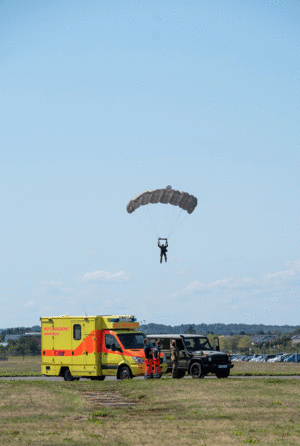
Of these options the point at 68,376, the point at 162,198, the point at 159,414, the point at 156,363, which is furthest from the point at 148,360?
the point at 162,198

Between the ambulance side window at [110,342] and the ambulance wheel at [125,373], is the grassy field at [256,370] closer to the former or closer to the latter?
the ambulance wheel at [125,373]

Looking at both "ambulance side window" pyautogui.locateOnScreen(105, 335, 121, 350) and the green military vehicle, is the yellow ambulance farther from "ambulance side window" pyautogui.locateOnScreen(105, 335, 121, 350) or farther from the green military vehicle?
the green military vehicle

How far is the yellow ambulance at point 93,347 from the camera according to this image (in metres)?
25.9

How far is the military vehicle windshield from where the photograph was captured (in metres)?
26.2

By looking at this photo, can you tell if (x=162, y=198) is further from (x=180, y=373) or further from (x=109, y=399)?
(x=109, y=399)

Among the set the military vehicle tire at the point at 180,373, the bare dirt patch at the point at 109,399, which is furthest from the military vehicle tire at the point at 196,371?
the bare dirt patch at the point at 109,399

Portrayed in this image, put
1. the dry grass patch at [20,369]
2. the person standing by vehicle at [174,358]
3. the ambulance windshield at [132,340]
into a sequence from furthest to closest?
the dry grass patch at [20,369] < the ambulance windshield at [132,340] < the person standing by vehicle at [174,358]

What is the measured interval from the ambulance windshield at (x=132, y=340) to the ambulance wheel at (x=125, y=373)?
0.83 metres

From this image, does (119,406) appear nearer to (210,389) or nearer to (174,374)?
(210,389)

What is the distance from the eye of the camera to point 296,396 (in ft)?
60.3

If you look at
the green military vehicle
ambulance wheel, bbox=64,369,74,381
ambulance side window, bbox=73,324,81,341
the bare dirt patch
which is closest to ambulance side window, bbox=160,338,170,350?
the green military vehicle

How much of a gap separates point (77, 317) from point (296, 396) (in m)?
11.6

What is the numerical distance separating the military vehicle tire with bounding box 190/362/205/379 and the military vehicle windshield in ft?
2.84

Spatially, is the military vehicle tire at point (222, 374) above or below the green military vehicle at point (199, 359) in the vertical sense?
below
